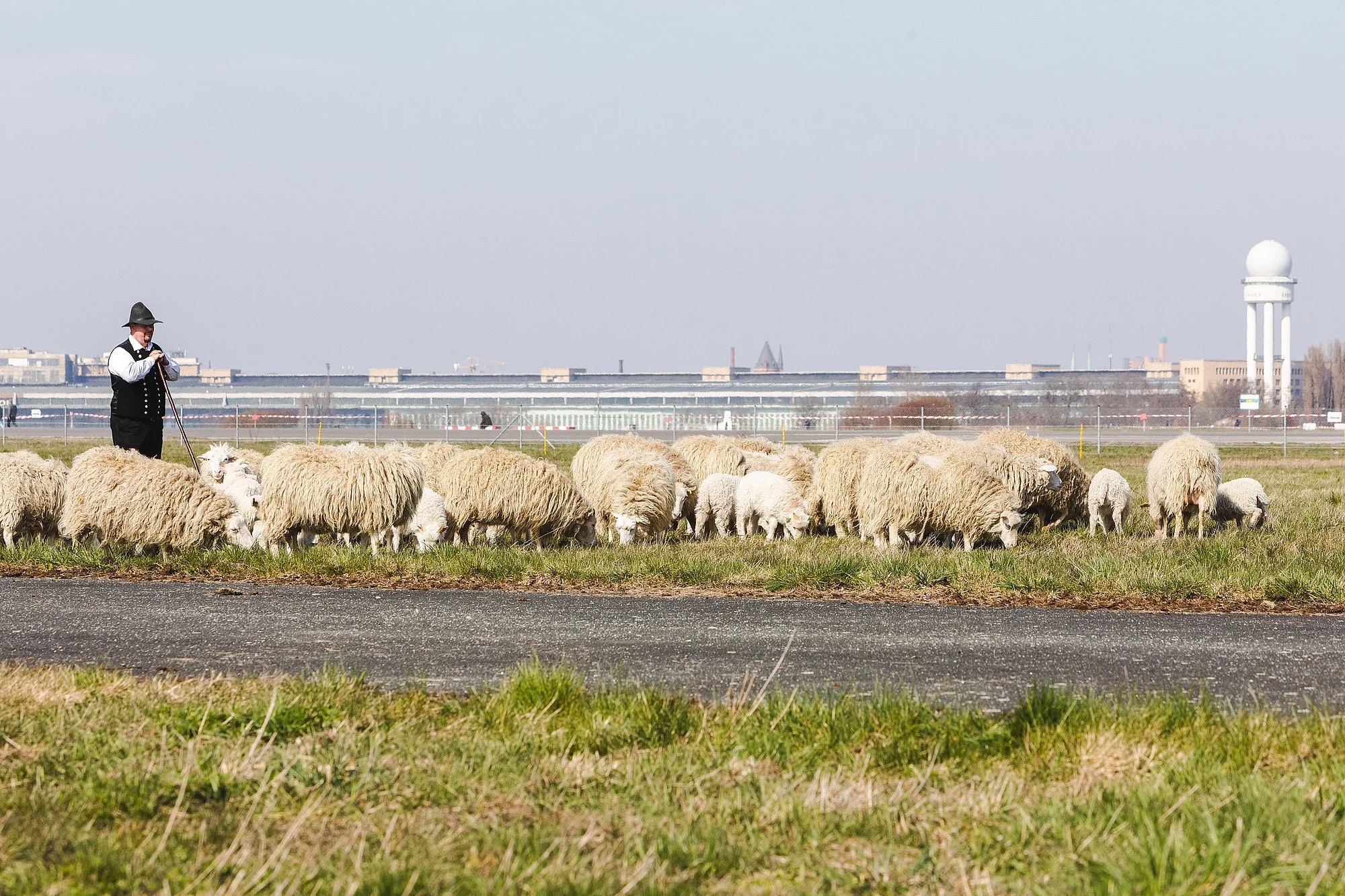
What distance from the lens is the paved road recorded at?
6199mm

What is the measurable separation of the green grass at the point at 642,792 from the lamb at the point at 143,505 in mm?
5801

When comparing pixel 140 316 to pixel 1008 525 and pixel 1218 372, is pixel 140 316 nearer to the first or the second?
pixel 1008 525

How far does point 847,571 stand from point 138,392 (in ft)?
22.5

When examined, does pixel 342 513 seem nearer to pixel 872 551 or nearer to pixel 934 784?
pixel 872 551

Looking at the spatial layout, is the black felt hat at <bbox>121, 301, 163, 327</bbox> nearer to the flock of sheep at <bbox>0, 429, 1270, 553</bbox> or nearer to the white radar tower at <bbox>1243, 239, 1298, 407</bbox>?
the flock of sheep at <bbox>0, 429, 1270, 553</bbox>

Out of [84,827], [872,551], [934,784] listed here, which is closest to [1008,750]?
[934,784]

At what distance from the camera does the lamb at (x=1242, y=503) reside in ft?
51.4

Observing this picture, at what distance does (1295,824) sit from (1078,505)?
43.4 feet

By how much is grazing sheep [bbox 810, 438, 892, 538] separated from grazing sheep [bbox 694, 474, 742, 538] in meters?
1.18

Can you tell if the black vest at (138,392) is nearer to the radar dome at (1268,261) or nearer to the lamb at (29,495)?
the lamb at (29,495)

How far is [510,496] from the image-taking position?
13141 mm

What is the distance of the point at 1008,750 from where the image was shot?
4.67 metres

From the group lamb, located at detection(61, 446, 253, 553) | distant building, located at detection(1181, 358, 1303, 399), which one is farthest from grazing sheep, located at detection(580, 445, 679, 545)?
distant building, located at detection(1181, 358, 1303, 399)

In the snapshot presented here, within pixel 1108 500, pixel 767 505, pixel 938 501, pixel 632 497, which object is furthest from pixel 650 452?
pixel 1108 500
